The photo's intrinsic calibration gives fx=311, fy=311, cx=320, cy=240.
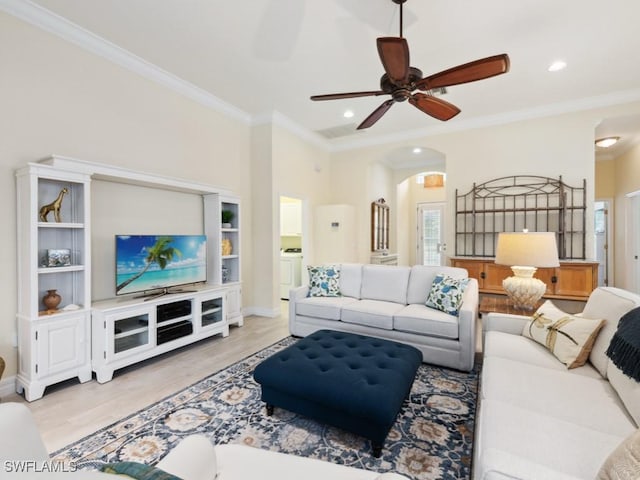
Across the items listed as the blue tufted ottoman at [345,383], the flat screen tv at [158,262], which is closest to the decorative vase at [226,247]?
the flat screen tv at [158,262]

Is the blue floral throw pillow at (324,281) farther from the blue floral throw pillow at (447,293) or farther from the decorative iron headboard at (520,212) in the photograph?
the decorative iron headboard at (520,212)

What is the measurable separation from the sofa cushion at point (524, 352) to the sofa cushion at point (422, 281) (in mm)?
1028

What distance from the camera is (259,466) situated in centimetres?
115

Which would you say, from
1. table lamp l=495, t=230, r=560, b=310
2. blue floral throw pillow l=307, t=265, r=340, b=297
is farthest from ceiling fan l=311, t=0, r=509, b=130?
blue floral throw pillow l=307, t=265, r=340, b=297

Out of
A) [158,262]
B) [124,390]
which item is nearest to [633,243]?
[158,262]

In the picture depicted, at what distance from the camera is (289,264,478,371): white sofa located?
291cm

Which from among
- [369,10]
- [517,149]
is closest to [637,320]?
[369,10]

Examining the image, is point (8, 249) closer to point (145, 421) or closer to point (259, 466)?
point (145, 421)

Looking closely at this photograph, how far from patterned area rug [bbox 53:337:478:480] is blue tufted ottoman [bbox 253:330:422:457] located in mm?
133

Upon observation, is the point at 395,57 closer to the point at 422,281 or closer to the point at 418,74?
the point at 418,74

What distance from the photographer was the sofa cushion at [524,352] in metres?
1.92

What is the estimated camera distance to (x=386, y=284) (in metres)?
3.82

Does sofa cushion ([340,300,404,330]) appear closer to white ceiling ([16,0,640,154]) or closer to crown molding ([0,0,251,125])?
white ceiling ([16,0,640,154])

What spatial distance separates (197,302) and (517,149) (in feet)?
16.6
